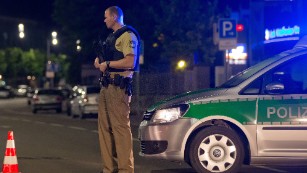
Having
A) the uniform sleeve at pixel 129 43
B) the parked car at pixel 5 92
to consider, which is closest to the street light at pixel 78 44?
the parked car at pixel 5 92

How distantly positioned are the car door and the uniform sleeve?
6.36 ft

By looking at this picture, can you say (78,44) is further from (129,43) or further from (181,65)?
(129,43)

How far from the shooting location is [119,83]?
842 centimetres

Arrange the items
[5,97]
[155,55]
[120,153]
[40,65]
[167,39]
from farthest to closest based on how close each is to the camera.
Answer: [40,65]
[5,97]
[155,55]
[167,39]
[120,153]

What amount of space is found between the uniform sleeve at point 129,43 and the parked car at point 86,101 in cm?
1817

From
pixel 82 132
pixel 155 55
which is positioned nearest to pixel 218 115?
pixel 82 132

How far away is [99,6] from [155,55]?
3.58m

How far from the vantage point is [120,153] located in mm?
8562

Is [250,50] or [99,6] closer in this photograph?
[99,6]

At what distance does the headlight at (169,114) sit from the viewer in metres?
9.53

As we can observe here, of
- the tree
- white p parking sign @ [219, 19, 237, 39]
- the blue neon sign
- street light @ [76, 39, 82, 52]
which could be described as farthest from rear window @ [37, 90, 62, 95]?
white p parking sign @ [219, 19, 237, 39]

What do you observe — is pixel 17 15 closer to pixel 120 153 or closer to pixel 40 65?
pixel 40 65

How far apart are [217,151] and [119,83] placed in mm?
1822

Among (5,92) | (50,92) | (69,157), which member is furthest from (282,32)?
(5,92)
